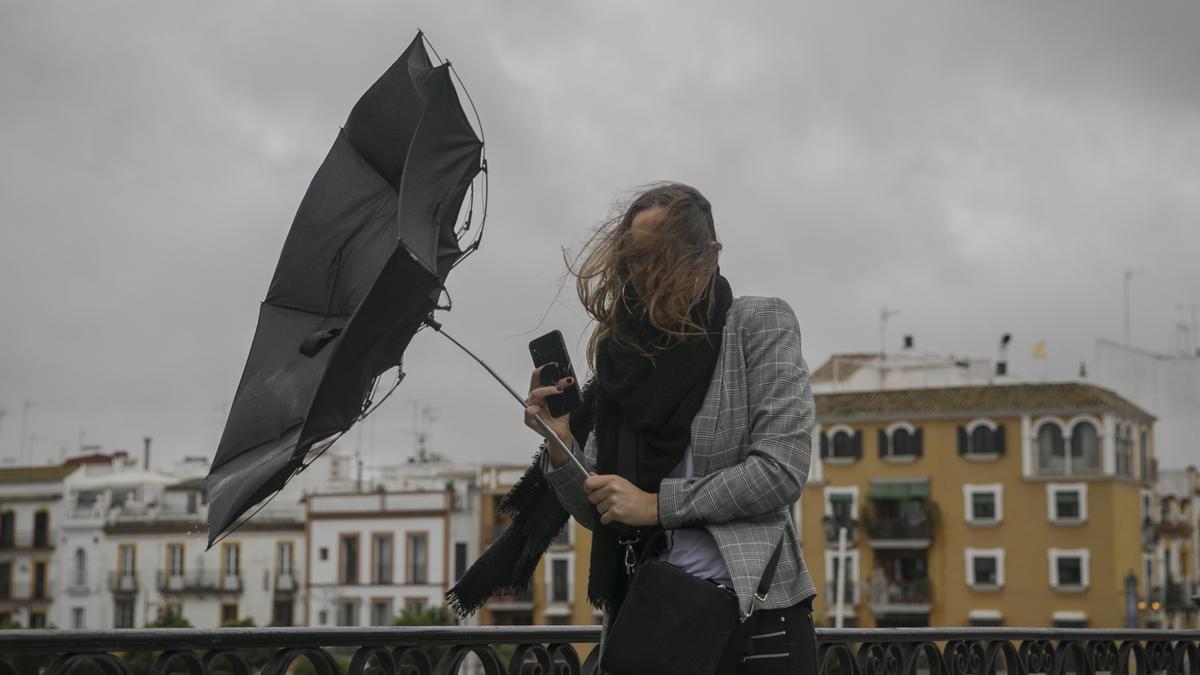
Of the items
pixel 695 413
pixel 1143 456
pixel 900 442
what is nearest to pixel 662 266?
pixel 695 413

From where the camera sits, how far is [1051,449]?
182 ft

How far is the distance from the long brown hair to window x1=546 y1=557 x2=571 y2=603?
57.3 metres

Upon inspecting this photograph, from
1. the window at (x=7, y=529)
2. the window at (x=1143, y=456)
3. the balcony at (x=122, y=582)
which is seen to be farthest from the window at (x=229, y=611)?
the window at (x=1143, y=456)

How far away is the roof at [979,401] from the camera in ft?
181

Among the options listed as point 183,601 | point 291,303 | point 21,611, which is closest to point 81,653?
point 291,303

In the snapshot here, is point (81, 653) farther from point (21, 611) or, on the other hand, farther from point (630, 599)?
point (21, 611)

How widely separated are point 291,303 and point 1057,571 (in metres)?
54.2

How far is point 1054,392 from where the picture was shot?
5559 centimetres

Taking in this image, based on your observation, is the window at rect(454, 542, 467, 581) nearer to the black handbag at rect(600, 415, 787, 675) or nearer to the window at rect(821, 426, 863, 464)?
the window at rect(821, 426, 863, 464)

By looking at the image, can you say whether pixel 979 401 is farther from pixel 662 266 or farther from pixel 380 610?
pixel 662 266

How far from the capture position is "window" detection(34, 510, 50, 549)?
70812 mm

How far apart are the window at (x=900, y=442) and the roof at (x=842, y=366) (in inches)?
205

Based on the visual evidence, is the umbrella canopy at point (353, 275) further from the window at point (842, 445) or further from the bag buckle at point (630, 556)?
the window at point (842, 445)

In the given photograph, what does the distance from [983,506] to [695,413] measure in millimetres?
54962
